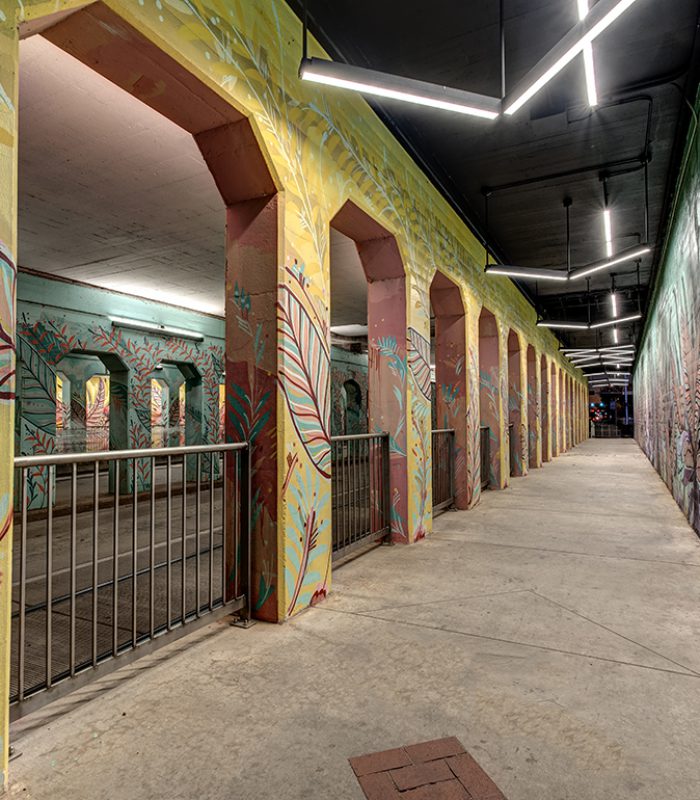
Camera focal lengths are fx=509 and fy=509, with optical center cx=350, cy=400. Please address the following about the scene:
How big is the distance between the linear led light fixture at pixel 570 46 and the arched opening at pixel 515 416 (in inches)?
310

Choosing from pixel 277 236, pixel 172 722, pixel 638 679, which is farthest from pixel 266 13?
pixel 638 679

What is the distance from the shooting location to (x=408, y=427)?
5184mm

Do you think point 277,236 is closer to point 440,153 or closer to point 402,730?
point 402,730

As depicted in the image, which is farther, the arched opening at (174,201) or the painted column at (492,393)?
the painted column at (492,393)

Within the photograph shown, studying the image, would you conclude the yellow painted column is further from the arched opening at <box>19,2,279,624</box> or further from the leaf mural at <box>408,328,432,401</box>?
the leaf mural at <box>408,328,432,401</box>

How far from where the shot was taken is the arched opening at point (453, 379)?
7.11 metres

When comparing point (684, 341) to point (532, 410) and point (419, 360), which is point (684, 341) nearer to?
point (419, 360)

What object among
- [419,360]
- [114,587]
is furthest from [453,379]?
[114,587]

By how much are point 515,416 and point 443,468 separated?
4762mm

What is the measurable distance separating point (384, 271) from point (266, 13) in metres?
2.53

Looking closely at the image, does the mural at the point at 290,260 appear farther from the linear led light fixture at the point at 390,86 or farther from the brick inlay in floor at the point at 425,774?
the brick inlay in floor at the point at 425,774

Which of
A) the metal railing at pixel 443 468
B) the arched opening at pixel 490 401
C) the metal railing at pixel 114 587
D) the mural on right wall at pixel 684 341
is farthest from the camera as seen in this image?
the arched opening at pixel 490 401

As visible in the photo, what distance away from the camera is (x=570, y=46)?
2852 millimetres

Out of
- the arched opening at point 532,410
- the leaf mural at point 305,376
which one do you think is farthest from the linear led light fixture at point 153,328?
the arched opening at point 532,410
